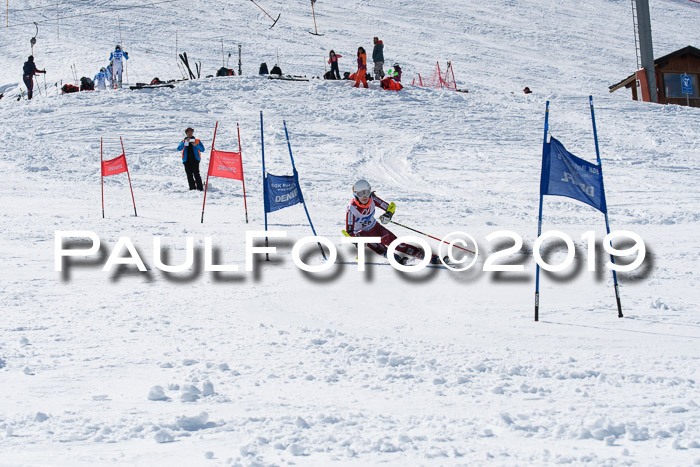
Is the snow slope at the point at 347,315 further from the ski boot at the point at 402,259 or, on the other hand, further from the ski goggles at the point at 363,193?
the ski goggles at the point at 363,193

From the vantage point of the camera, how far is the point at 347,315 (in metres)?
7.08

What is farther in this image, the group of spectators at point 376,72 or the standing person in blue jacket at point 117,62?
the standing person in blue jacket at point 117,62

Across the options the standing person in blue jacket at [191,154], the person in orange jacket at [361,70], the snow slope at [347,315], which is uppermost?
the person in orange jacket at [361,70]

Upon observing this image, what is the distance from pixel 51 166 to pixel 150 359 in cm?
1342

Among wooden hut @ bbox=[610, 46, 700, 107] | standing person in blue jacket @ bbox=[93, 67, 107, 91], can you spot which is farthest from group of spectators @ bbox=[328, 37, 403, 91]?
wooden hut @ bbox=[610, 46, 700, 107]

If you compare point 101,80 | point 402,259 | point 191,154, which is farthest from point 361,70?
point 402,259

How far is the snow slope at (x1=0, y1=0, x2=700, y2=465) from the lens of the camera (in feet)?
14.3

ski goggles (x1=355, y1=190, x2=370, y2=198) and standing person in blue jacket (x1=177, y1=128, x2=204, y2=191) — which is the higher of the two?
standing person in blue jacket (x1=177, y1=128, x2=204, y2=191)

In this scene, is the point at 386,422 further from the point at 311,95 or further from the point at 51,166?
the point at 311,95

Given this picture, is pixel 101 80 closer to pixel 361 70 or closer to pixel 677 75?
pixel 361 70

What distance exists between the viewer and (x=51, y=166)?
17797 millimetres

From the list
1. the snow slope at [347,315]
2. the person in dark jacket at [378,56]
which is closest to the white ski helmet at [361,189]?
the snow slope at [347,315]

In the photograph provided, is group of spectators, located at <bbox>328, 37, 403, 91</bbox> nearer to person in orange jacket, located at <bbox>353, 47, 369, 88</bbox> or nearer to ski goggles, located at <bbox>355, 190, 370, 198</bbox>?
person in orange jacket, located at <bbox>353, 47, 369, 88</bbox>

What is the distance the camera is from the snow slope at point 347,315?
14.3 ft
